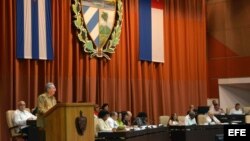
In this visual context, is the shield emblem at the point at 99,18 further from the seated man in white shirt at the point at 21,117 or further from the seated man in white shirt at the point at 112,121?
the seated man in white shirt at the point at 21,117

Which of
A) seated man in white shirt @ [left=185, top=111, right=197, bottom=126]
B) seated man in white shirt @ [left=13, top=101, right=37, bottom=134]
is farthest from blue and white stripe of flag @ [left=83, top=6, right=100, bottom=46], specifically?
seated man in white shirt @ [left=13, top=101, right=37, bottom=134]

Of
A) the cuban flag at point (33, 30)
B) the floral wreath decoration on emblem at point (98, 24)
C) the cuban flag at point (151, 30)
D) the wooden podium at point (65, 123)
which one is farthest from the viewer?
the cuban flag at point (151, 30)

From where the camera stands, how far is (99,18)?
12.9m

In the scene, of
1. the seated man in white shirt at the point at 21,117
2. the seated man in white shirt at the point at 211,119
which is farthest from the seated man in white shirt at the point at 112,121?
the seated man in white shirt at the point at 211,119

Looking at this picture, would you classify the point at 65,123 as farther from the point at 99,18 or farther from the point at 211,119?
the point at 211,119

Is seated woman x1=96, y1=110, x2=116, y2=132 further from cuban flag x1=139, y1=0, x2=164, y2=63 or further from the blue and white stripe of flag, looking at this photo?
cuban flag x1=139, y1=0, x2=164, y2=63

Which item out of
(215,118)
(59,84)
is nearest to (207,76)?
(215,118)

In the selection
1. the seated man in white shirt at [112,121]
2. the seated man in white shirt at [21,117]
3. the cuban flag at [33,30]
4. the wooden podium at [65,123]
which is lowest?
the seated man in white shirt at [112,121]

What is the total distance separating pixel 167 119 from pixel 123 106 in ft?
4.90

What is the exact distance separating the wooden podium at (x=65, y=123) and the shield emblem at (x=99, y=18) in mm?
7358

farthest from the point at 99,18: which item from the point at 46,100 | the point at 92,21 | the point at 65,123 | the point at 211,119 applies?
the point at 65,123

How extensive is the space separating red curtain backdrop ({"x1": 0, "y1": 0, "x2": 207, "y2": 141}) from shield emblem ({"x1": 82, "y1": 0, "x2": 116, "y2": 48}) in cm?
56

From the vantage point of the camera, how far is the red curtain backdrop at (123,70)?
10281 mm

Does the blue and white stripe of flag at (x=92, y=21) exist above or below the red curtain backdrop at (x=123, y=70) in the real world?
above
